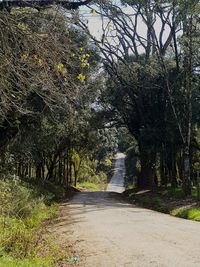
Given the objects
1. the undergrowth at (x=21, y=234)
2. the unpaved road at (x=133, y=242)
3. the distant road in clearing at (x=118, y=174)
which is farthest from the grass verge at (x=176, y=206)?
the distant road in clearing at (x=118, y=174)

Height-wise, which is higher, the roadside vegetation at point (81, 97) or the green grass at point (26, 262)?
the roadside vegetation at point (81, 97)

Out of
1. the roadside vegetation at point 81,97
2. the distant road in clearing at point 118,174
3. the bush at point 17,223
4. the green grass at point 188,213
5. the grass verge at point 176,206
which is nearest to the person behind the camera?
the roadside vegetation at point 81,97

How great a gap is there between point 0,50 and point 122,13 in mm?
21414

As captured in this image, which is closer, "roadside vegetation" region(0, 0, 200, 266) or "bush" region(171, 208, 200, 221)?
"roadside vegetation" region(0, 0, 200, 266)

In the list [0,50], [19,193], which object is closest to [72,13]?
[0,50]

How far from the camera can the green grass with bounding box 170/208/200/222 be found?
15.2 meters

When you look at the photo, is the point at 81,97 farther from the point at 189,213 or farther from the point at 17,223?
the point at 189,213

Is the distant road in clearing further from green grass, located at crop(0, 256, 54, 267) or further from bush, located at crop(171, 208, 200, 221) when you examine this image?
green grass, located at crop(0, 256, 54, 267)

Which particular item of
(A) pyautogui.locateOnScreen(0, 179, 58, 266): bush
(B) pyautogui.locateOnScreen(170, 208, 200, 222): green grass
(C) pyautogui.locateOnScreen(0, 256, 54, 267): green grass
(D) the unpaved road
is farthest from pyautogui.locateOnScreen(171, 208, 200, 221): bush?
(C) pyautogui.locateOnScreen(0, 256, 54, 267): green grass

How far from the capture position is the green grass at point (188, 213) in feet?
50.0

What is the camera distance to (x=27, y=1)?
676 cm

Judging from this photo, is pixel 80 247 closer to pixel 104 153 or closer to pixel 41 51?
pixel 41 51

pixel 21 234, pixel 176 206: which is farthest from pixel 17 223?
pixel 176 206

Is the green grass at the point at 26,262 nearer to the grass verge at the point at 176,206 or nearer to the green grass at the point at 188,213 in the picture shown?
the green grass at the point at 188,213
